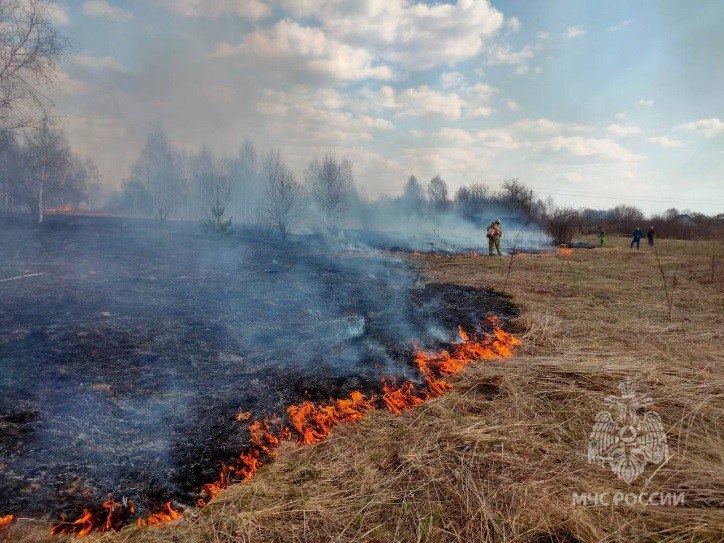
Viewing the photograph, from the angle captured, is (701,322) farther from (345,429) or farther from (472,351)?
(345,429)

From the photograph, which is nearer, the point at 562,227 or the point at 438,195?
the point at 562,227

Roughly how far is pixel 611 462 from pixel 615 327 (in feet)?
14.8

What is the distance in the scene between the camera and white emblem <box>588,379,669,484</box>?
2.79m

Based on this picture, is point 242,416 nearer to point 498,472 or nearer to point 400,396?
point 400,396

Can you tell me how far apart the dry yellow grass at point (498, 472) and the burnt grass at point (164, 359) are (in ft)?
Result: 1.91

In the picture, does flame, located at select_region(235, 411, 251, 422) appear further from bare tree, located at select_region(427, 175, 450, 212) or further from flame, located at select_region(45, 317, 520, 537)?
bare tree, located at select_region(427, 175, 450, 212)

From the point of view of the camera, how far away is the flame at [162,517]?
2.50 meters

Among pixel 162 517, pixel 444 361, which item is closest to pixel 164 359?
pixel 162 517

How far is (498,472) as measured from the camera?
2.76 m

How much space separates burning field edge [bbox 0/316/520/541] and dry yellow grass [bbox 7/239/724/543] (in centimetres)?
14

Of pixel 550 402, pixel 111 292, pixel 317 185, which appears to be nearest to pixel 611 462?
pixel 550 402

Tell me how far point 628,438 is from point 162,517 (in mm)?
3752

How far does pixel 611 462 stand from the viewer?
9.27 ft

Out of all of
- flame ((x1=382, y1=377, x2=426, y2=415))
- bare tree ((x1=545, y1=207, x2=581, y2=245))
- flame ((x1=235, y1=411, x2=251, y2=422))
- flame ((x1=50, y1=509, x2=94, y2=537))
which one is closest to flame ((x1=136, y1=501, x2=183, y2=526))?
flame ((x1=50, y1=509, x2=94, y2=537))
